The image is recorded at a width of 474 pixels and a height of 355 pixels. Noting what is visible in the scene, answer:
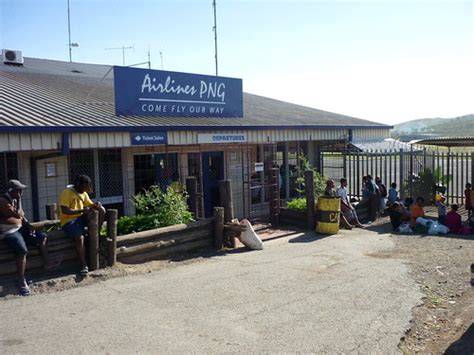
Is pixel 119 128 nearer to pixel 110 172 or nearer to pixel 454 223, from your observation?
pixel 110 172

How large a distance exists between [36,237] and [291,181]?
10628mm

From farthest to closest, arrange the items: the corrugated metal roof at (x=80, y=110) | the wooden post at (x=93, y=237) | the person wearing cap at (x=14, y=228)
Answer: the corrugated metal roof at (x=80, y=110), the wooden post at (x=93, y=237), the person wearing cap at (x=14, y=228)

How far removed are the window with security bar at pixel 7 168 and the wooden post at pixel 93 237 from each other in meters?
3.23

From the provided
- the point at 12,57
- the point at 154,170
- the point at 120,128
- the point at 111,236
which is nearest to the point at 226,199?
the point at 120,128

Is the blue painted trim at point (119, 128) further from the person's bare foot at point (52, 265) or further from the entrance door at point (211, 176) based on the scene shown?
the person's bare foot at point (52, 265)

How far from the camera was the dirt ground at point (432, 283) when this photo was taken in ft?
19.3

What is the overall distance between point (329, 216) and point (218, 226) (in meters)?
3.21

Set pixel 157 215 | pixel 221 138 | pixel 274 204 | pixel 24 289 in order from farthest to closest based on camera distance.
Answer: pixel 274 204 → pixel 221 138 → pixel 157 215 → pixel 24 289

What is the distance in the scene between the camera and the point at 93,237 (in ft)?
26.4

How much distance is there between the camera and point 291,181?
17.0m

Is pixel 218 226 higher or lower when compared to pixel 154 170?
lower

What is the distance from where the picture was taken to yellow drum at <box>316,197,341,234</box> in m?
12.1

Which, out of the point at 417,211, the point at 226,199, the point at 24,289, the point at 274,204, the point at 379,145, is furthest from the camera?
the point at 379,145

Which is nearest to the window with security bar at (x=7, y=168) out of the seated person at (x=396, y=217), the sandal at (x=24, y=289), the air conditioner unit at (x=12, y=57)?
the sandal at (x=24, y=289)
